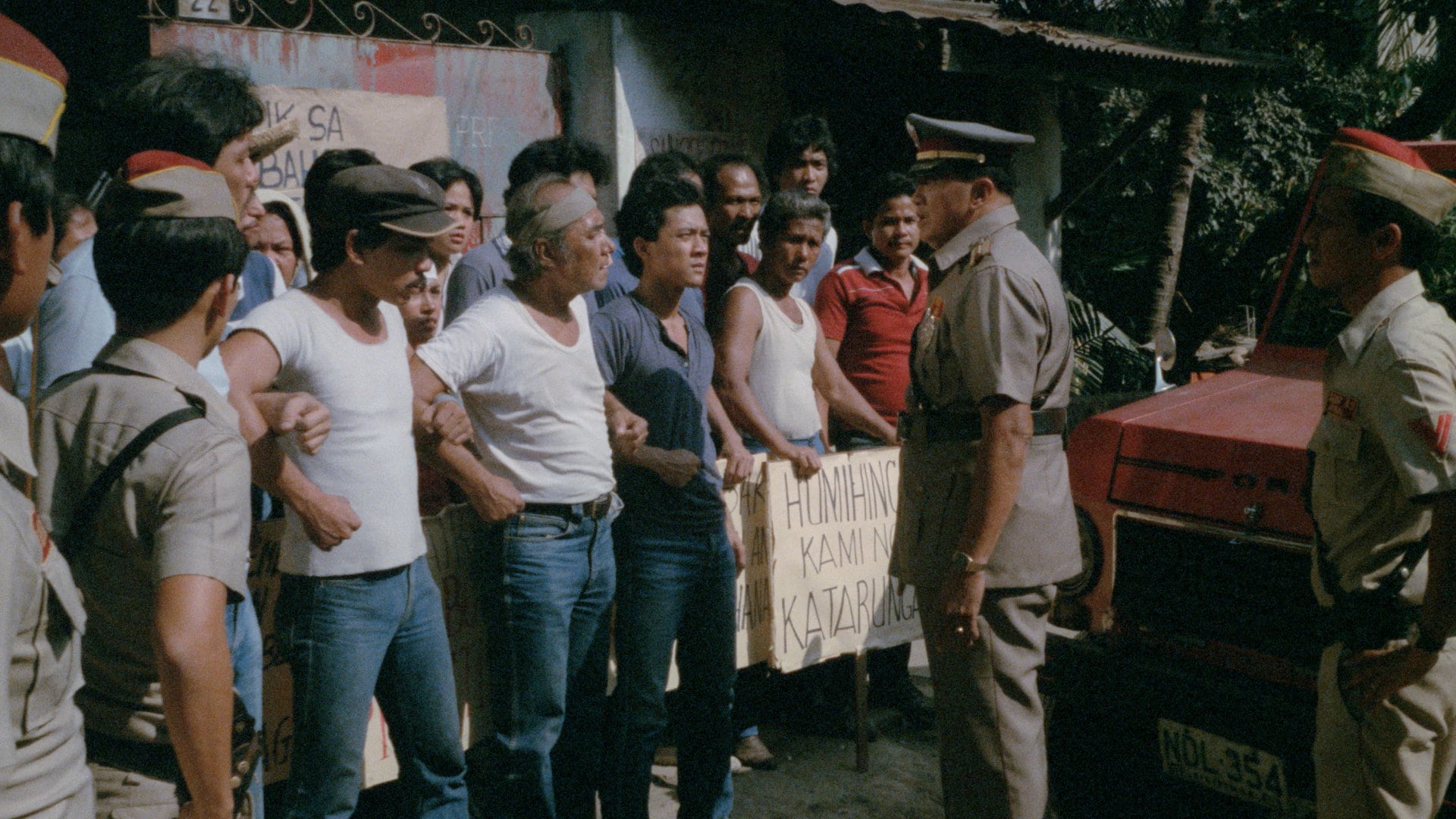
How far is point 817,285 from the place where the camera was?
545 centimetres

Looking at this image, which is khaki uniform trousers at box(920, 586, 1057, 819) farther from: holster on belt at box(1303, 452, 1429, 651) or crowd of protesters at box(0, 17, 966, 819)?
A: crowd of protesters at box(0, 17, 966, 819)

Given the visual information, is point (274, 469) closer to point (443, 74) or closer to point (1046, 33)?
point (443, 74)

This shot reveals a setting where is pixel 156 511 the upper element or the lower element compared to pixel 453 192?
lower

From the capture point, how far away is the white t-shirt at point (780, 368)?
15.4 feet

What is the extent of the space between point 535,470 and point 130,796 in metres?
1.55

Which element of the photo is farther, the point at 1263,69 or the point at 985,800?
the point at 1263,69

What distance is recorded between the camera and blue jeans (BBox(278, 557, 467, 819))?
290cm

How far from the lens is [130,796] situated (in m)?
2.06

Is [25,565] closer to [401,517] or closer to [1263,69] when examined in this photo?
[401,517]

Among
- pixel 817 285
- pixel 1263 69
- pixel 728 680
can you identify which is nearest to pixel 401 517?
pixel 728 680

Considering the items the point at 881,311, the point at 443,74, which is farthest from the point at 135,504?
the point at 443,74

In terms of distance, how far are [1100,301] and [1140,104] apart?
2.62 metres

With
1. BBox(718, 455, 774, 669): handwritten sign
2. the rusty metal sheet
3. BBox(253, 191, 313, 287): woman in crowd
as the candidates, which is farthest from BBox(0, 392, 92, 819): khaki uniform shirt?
the rusty metal sheet

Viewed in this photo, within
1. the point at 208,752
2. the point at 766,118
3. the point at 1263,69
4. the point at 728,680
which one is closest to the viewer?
the point at 208,752
